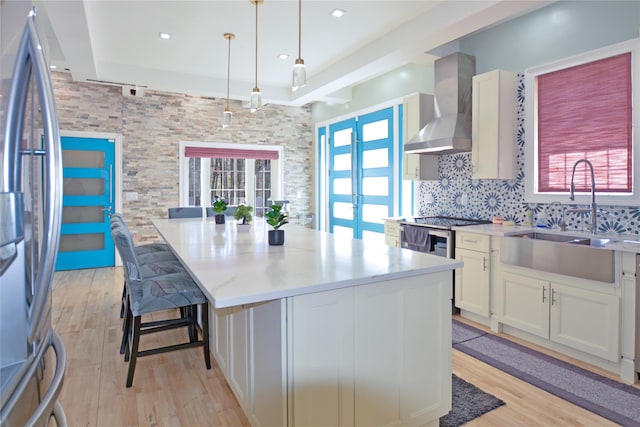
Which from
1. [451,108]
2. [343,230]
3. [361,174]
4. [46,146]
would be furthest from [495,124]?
[46,146]

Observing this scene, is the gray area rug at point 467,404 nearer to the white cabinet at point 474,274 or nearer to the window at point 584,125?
the white cabinet at point 474,274

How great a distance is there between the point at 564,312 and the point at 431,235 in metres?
1.36

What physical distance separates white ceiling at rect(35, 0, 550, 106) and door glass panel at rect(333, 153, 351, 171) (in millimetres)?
1164

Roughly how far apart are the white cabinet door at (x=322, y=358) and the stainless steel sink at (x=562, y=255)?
1926 millimetres

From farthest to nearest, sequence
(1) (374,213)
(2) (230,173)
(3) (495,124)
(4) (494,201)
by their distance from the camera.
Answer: (2) (230,173), (1) (374,213), (4) (494,201), (3) (495,124)

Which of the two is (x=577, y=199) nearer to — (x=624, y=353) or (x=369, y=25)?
(x=624, y=353)

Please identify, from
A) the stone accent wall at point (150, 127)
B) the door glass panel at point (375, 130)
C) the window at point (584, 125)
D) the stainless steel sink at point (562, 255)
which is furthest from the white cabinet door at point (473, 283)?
the stone accent wall at point (150, 127)

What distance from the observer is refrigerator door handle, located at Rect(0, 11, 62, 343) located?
26.2 inches

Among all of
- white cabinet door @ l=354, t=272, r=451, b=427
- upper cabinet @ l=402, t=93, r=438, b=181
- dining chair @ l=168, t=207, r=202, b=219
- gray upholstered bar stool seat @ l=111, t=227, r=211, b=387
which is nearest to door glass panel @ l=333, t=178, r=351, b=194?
upper cabinet @ l=402, t=93, r=438, b=181

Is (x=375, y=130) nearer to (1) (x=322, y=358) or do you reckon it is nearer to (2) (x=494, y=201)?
(2) (x=494, y=201)

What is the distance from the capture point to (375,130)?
5.83 meters

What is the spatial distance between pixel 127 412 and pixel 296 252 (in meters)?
1.29

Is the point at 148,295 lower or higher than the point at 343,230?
lower

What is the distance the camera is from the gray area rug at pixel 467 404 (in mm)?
2072
